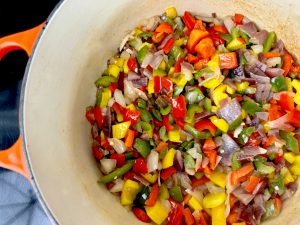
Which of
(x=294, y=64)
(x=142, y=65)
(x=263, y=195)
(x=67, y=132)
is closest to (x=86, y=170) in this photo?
(x=67, y=132)

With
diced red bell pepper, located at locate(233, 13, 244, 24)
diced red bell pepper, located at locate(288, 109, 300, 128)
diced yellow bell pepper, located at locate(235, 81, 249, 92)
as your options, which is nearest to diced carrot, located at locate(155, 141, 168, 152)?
diced yellow bell pepper, located at locate(235, 81, 249, 92)

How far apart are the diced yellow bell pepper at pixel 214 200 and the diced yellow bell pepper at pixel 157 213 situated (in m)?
0.13

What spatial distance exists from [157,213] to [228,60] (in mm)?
580

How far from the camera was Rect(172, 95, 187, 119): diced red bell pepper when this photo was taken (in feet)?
4.91

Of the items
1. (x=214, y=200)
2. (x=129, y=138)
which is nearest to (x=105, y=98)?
(x=129, y=138)

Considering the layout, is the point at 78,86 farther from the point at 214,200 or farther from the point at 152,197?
the point at 214,200

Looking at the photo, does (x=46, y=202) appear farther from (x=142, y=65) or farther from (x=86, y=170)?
(x=142, y=65)

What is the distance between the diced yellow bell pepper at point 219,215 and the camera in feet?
4.67

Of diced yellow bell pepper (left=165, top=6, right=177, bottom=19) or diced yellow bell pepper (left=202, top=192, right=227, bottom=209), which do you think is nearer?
diced yellow bell pepper (left=202, top=192, right=227, bottom=209)

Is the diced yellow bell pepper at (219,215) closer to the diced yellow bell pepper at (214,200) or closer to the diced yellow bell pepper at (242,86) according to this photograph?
the diced yellow bell pepper at (214,200)

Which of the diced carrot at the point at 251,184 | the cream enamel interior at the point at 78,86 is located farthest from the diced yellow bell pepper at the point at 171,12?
the diced carrot at the point at 251,184

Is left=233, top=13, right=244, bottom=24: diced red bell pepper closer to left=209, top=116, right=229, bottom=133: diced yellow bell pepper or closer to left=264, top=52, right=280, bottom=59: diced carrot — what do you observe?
left=264, top=52, right=280, bottom=59: diced carrot

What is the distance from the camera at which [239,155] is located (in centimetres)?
146

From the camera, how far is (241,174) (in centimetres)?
144
